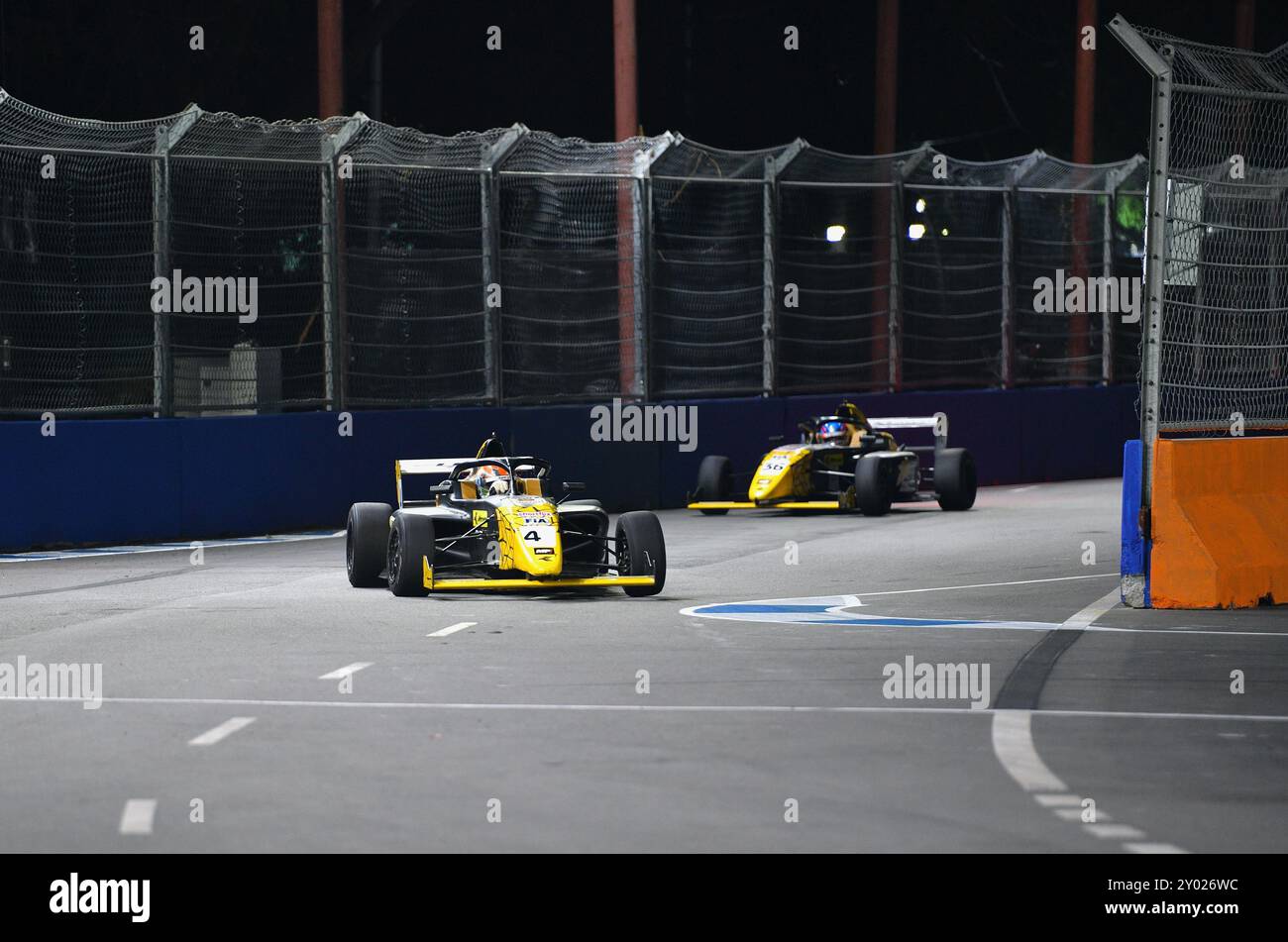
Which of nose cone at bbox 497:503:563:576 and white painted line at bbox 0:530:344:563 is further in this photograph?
white painted line at bbox 0:530:344:563

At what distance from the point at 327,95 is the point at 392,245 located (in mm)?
4408

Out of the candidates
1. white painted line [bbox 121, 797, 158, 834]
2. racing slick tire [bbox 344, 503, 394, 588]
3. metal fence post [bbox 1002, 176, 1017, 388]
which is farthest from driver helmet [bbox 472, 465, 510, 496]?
metal fence post [bbox 1002, 176, 1017, 388]

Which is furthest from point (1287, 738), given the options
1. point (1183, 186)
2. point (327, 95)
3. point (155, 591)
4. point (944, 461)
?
point (327, 95)

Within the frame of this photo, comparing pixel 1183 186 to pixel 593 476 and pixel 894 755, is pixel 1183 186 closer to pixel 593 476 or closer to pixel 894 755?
pixel 894 755

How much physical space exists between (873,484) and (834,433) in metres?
1.10

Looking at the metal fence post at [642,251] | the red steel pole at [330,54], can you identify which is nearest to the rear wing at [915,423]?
the metal fence post at [642,251]

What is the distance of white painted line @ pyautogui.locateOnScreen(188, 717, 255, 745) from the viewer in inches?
356

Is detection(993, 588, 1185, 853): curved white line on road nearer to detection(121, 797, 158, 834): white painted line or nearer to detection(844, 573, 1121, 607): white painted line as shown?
detection(121, 797, 158, 834): white painted line

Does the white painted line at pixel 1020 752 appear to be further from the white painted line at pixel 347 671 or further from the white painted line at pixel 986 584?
the white painted line at pixel 986 584

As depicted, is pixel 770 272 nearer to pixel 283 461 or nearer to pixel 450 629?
pixel 283 461

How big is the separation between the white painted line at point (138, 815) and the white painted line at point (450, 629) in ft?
17.2

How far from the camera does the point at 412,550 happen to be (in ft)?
49.8

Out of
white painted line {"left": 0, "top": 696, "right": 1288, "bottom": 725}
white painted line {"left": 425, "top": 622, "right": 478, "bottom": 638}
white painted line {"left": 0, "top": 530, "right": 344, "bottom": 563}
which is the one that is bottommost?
white painted line {"left": 0, "top": 530, "right": 344, "bottom": 563}

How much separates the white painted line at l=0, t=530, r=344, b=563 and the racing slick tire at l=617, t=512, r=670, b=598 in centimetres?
605
